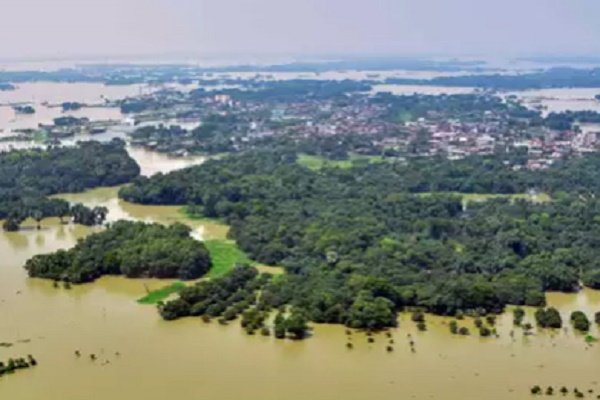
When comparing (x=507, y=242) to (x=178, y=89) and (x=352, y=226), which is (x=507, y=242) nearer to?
(x=352, y=226)

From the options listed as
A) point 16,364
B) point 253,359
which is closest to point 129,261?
point 16,364

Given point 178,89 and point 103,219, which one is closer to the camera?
point 103,219

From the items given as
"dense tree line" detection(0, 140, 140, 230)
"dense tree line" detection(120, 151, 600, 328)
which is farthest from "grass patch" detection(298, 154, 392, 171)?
"dense tree line" detection(0, 140, 140, 230)

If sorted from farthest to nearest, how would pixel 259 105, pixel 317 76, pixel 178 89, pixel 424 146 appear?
pixel 317 76
pixel 178 89
pixel 259 105
pixel 424 146

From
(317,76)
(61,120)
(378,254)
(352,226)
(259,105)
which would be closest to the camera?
(378,254)

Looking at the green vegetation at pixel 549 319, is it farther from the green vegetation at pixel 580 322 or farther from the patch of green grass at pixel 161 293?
the patch of green grass at pixel 161 293

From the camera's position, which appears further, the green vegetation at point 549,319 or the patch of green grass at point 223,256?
the patch of green grass at point 223,256

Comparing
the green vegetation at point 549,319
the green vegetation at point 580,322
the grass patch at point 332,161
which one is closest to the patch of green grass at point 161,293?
the green vegetation at point 549,319

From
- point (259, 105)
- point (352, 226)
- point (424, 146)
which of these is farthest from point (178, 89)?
point (352, 226)
